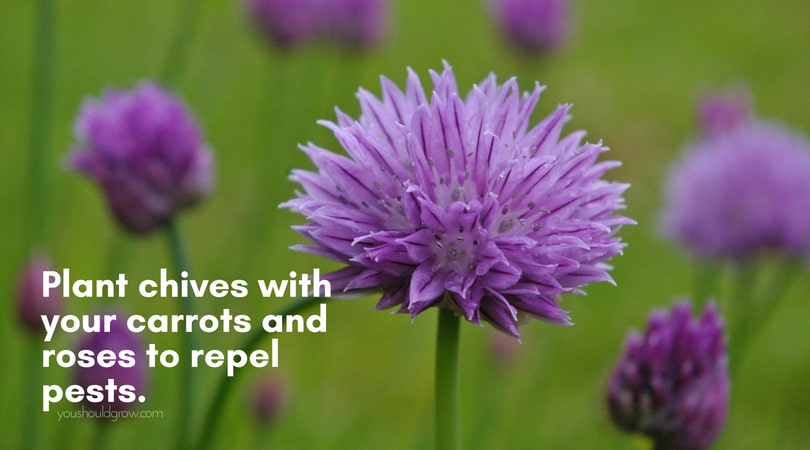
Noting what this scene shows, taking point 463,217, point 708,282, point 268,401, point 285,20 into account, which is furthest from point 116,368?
point 708,282

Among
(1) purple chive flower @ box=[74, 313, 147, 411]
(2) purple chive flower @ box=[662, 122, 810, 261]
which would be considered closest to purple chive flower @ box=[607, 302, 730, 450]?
(1) purple chive flower @ box=[74, 313, 147, 411]

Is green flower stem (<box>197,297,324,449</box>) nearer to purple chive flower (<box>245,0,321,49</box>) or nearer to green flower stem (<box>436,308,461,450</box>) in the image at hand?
green flower stem (<box>436,308,461,450</box>)

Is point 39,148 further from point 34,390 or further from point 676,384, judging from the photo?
point 676,384

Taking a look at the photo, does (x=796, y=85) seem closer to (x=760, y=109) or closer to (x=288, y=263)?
(x=760, y=109)

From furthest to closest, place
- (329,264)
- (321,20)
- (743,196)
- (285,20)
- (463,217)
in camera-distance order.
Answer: (329,264)
(321,20)
(285,20)
(743,196)
(463,217)

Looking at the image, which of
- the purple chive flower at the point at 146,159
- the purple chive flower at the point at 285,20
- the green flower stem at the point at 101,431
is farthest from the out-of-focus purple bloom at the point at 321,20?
the green flower stem at the point at 101,431

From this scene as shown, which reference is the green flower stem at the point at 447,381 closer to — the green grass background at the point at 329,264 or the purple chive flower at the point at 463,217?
the purple chive flower at the point at 463,217
